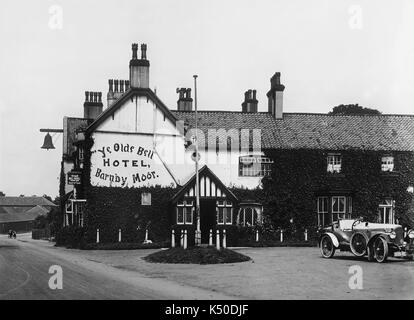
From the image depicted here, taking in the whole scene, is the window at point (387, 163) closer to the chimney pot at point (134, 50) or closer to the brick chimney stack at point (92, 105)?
the chimney pot at point (134, 50)

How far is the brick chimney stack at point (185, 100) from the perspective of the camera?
3866cm

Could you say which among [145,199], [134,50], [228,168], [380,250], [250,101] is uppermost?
[134,50]

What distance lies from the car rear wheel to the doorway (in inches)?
396

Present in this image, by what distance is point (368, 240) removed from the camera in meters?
19.0

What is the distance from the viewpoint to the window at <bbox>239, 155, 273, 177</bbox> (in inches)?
1289

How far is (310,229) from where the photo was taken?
3216 centimetres

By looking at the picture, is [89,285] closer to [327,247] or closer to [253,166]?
[327,247]

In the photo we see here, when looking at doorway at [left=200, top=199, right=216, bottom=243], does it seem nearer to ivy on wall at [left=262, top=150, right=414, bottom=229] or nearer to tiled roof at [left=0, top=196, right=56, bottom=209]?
ivy on wall at [left=262, top=150, right=414, bottom=229]

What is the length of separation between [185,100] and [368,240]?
2220cm

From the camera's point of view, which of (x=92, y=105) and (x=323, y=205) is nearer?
(x=323, y=205)

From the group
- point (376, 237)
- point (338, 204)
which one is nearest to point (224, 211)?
point (338, 204)

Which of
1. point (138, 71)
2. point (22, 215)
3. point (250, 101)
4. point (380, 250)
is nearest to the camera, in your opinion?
point (380, 250)

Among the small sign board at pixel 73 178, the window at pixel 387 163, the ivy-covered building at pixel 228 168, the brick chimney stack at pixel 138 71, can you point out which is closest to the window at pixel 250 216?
the ivy-covered building at pixel 228 168

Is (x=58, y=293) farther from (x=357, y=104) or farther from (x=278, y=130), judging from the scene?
(x=357, y=104)
